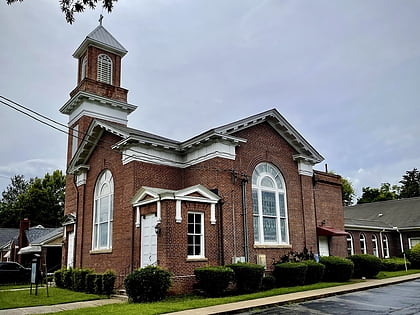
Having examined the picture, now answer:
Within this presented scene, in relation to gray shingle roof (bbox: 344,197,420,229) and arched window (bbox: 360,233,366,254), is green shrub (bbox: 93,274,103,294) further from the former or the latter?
arched window (bbox: 360,233,366,254)

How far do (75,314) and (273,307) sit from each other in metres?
5.96

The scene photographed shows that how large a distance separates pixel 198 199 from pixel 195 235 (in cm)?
145

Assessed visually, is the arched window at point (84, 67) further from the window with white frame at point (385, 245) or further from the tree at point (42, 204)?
the tree at point (42, 204)

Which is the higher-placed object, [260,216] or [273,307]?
[260,216]

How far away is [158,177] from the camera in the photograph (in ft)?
61.7

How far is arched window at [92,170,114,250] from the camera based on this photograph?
19.9 m

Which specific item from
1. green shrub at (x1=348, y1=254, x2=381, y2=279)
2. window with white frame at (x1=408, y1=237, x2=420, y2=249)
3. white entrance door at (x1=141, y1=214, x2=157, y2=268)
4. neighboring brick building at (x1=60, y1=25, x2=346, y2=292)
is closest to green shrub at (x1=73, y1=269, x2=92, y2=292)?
neighboring brick building at (x1=60, y1=25, x2=346, y2=292)

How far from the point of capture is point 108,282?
647 inches

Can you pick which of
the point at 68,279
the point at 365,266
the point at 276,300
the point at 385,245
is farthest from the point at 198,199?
the point at 385,245

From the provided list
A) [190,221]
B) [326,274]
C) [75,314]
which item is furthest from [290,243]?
[75,314]

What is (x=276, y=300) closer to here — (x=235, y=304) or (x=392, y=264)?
(x=235, y=304)

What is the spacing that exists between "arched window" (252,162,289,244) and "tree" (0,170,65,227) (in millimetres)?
42625

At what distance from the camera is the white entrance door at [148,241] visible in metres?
16.1

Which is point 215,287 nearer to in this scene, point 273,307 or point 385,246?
point 273,307
